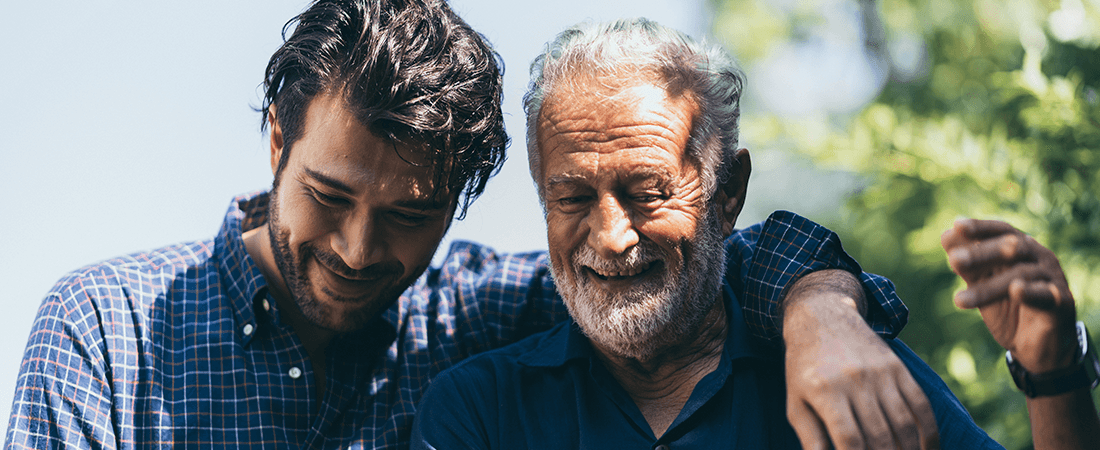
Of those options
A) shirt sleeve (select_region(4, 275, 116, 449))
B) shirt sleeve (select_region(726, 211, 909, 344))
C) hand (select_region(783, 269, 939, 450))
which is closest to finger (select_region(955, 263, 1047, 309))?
hand (select_region(783, 269, 939, 450))

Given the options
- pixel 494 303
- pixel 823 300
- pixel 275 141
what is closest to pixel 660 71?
pixel 823 300

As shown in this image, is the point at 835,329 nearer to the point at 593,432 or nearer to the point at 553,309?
the point at 593,432

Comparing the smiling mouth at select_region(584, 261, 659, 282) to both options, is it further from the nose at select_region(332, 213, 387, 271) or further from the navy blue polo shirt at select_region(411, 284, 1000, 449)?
the nose at select_region(332, 213, 387, 271)

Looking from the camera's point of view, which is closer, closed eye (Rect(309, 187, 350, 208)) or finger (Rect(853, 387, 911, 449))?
finger (Rect(853, 387, 911, 449))

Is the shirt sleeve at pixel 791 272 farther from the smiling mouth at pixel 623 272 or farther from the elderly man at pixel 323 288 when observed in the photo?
the smiling mouth at pixel 623 272

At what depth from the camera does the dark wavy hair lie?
2.31 m

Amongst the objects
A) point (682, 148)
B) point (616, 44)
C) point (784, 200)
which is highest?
point (616, 44)

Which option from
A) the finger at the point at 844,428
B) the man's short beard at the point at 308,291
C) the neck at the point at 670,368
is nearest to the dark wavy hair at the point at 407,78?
the man's short beard at the point at 308,291

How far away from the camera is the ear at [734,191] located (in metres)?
2.42

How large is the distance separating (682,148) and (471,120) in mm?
614

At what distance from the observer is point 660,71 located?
2.30 meters

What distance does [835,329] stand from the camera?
5.56ft

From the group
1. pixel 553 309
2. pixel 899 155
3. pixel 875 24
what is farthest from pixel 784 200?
pixel 553 309

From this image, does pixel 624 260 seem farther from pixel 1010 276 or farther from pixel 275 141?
pixel 275 141
